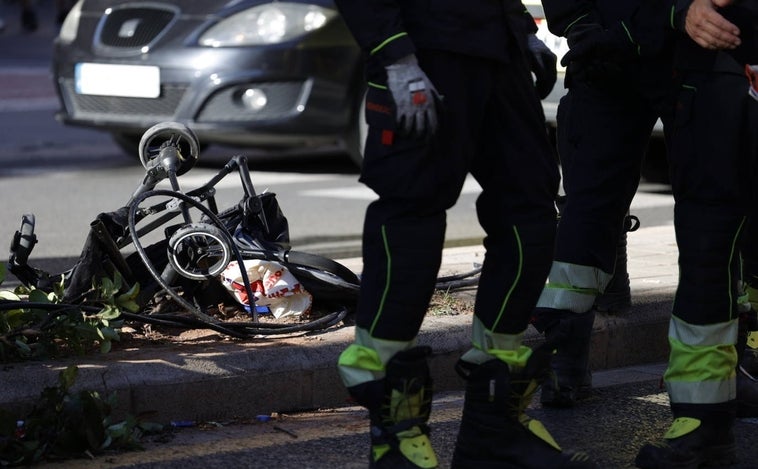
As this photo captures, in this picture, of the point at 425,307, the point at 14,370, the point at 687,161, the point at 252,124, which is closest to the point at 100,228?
the point at 14,370

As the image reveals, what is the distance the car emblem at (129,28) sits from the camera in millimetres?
9773

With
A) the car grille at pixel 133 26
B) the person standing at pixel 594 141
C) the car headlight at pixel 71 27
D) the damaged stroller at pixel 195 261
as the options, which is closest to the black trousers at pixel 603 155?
the person standing at pixel 594 141

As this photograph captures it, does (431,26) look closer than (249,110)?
Yes

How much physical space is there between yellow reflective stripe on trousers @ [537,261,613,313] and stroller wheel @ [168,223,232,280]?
3.26ft

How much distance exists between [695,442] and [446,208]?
91cm

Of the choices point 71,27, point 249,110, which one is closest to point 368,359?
point 249,110

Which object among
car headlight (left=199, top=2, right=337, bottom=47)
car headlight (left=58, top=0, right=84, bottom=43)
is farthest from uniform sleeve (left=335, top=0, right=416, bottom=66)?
car headlight (left=58, top=0, right=84, bottom=43)

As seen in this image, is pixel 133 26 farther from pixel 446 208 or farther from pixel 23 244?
pixel 446 208

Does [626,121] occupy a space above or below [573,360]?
above

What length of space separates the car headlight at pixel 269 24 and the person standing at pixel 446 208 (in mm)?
5838

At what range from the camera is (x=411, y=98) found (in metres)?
3.28

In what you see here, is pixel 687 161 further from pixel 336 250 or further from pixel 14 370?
pixel 336 250

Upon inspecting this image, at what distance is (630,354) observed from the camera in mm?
5023

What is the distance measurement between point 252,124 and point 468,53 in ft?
19.7
